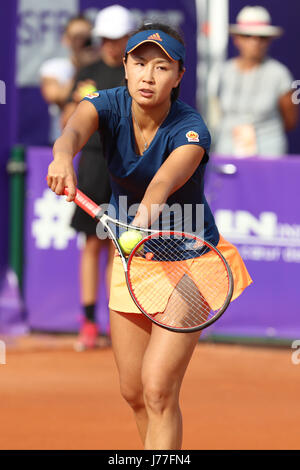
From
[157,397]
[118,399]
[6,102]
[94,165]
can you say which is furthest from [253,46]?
[157,397]

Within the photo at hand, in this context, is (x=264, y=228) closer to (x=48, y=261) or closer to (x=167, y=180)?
(x=48, y=261)

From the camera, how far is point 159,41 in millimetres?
3469

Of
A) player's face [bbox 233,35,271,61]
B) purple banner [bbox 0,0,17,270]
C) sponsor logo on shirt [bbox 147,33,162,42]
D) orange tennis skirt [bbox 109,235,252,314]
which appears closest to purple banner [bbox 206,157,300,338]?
player's face [bbox 233,35,271,61]

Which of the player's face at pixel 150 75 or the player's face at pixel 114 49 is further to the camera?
the player's face at pixel 114 49

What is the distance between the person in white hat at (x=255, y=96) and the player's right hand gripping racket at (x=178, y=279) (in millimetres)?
3885

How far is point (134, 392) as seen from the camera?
3.81 meters

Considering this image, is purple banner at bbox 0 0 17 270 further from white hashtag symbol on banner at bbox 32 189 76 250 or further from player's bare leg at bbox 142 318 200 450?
player's bare leg at bbox 142 318 200 450

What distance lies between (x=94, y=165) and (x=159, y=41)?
10.6ft

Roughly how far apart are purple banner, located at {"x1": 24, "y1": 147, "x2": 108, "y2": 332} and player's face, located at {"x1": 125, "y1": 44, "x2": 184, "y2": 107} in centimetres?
359

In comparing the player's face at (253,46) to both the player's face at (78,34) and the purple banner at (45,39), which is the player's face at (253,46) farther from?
the player's face at (78,34)

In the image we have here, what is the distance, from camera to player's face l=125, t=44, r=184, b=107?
11.4ft

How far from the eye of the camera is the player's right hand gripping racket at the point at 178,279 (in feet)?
11.9

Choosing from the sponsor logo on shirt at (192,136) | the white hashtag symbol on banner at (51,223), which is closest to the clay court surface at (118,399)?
the white hashtag symbol on banner at (51,223)

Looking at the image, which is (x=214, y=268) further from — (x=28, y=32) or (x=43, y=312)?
(x=28, y=32)
